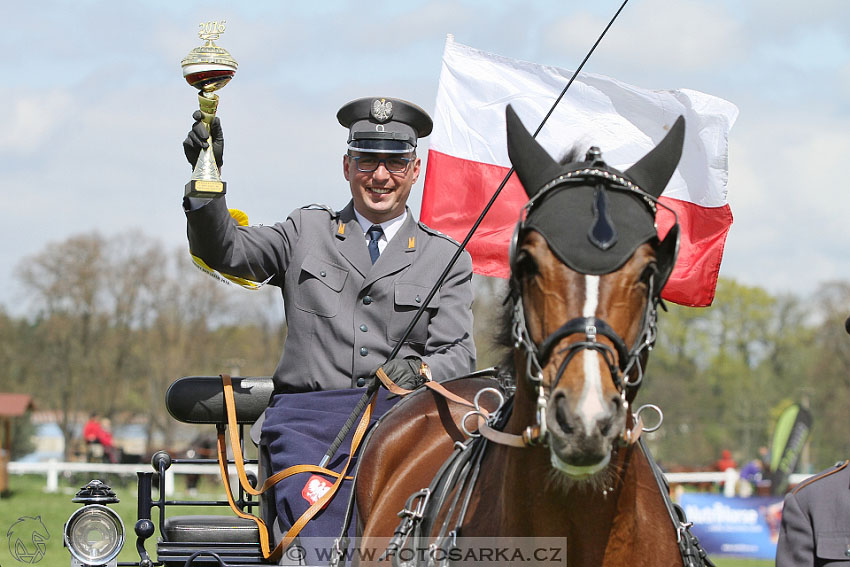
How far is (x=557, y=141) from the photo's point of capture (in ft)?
21.4

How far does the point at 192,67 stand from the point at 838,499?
9.15 ft

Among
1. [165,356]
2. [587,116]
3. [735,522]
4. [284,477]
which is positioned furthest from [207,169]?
[165,356]

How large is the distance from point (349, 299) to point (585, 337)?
7.27ft

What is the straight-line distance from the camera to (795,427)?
75.4 ft

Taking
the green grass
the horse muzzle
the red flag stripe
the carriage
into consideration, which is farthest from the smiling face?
the green grass

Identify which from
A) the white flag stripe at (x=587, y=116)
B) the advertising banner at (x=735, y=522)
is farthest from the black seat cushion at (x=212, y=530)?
the advertising banner at (x=735, y=522)

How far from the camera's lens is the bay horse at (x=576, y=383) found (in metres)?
2.58

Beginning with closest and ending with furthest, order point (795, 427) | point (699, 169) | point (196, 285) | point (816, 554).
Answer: point (816, 554), point (699, 169), point (795, 427), point (196, 285)

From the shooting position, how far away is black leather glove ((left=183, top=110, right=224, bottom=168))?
4012mm

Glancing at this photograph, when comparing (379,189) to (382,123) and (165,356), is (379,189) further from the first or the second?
(165,356)

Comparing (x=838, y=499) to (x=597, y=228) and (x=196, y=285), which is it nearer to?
(x=597, y=228)

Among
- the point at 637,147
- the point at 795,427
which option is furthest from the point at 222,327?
the point at 637,147

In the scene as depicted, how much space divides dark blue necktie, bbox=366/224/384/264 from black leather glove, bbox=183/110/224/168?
934 mm
